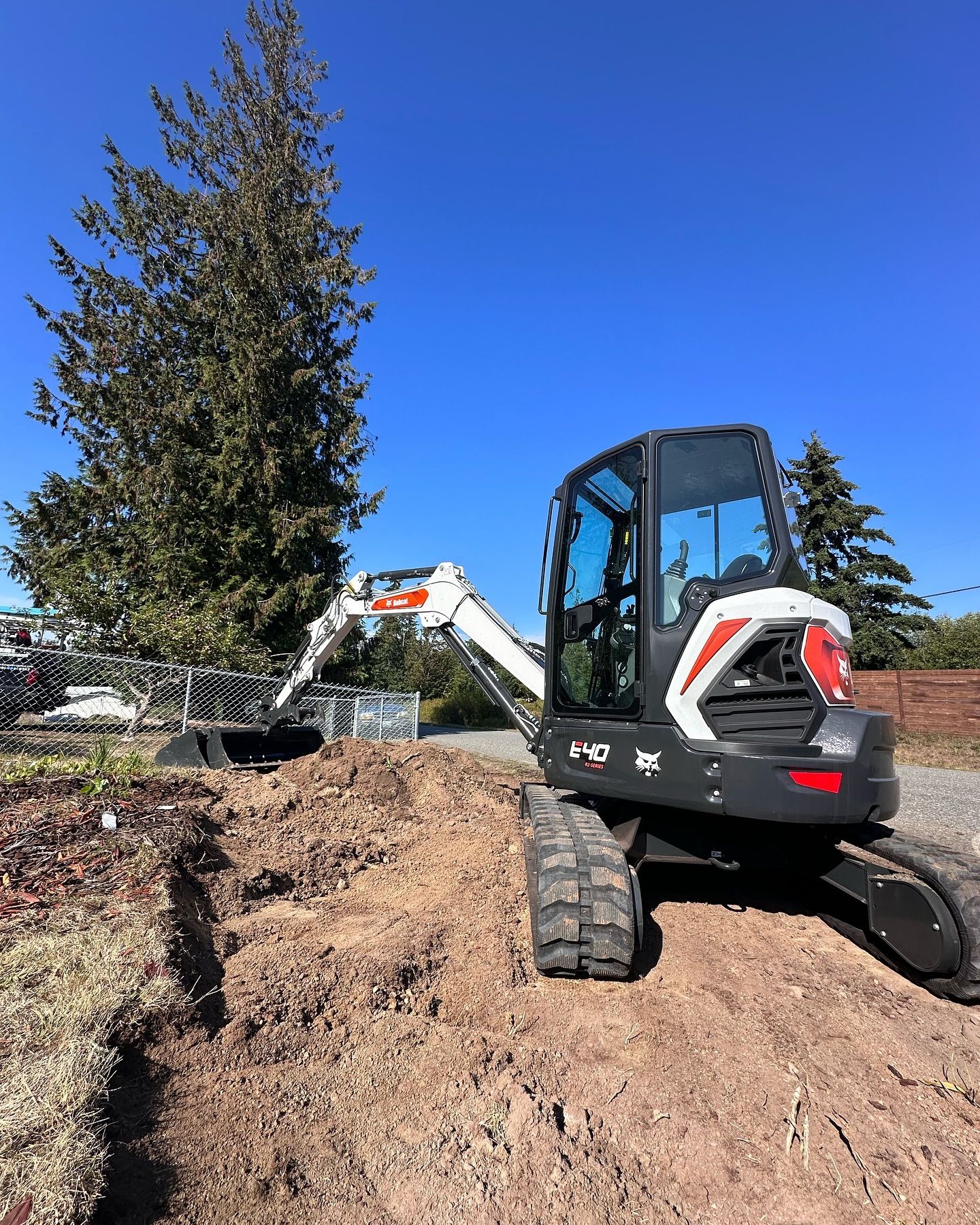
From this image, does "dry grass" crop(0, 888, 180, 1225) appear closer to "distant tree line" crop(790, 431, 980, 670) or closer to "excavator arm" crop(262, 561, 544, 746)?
"excavator arm" crop(262, 561, 544, 746)

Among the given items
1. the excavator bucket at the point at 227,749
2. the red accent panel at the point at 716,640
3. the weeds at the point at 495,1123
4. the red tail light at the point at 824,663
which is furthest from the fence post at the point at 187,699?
the red tail light at the point at 824,663

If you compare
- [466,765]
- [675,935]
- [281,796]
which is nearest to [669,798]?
[675,935]

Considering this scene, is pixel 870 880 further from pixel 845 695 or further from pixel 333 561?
pixel 333 561

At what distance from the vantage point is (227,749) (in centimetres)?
744

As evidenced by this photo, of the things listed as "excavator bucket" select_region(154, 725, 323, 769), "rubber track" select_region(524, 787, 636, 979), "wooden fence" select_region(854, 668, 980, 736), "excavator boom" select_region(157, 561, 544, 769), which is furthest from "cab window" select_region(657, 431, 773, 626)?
"wooden fence" select_region(854, 668, 980, 736)

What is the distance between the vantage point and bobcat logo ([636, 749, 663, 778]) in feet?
10.1

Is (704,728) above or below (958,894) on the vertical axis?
above

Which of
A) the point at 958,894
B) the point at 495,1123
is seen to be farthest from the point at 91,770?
the point at 958,894

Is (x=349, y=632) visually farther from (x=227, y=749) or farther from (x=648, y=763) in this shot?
(x=648, y=763)

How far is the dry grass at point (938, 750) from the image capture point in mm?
12875

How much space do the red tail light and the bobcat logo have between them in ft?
2.63

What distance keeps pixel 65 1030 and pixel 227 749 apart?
5.66m

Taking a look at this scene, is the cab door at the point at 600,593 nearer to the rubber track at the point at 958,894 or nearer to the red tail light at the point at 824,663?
the red tail light at the point at 824,663

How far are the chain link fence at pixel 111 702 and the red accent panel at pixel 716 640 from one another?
276 inches
